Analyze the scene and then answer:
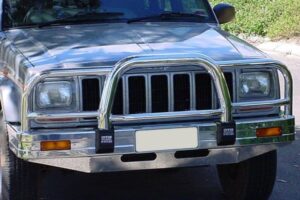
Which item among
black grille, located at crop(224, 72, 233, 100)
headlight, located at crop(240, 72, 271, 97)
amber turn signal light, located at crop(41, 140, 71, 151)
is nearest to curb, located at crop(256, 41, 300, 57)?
headlight, located at crop(240, 72, 271, 97)

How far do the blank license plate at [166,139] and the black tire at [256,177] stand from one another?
74 cm

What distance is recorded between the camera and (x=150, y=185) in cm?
587

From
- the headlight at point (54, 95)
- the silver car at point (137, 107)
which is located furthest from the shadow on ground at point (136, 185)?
the headlight at point (54, 95)

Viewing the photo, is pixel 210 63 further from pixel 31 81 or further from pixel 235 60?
pixel 31 81

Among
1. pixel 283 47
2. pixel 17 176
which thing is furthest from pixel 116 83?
pixel 283 47

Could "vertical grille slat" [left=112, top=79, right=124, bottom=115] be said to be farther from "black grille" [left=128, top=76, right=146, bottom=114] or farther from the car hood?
the car hood

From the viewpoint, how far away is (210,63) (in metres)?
4.40

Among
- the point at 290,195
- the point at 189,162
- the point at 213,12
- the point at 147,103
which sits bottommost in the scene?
the point at 290,195

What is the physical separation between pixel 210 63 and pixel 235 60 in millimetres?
289

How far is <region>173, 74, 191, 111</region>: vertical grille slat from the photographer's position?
4.61 m

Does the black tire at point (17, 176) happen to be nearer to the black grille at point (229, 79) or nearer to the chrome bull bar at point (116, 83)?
the chrome bull bar at point (116, 83)

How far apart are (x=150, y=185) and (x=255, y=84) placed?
156 cm

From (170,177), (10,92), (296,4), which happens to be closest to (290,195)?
(170,177)

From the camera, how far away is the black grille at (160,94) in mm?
4574
